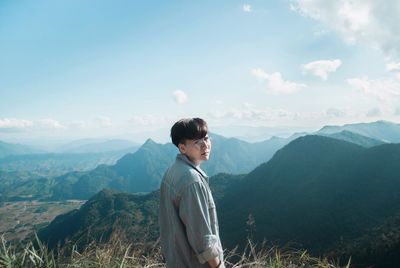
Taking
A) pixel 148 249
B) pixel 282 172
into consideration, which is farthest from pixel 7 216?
→ pixel 148 249

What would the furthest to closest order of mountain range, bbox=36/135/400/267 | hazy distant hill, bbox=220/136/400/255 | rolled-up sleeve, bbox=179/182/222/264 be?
hazy distant hill, bbox=220/136/400/255
mountain range, bbox=36/135/400/267
rolled-up sleeve, bbox=179/182/222/264

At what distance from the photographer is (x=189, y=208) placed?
2.44m

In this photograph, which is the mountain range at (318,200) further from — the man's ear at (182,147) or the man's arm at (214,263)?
the man's ear at (182,147)

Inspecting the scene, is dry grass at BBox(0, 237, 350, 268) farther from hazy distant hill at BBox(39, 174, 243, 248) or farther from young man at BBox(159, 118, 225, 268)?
hazy distant hill at BBox(39, 174, 243, 248)

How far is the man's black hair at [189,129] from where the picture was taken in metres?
2.67

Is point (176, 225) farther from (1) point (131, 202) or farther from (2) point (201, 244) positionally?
(1) point (131, 202)

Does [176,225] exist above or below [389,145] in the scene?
above

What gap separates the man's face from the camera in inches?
107

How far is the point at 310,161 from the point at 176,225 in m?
124

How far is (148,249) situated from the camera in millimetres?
4488

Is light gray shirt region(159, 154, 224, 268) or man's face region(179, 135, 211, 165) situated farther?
man's face region(179, 135, 211, 165)

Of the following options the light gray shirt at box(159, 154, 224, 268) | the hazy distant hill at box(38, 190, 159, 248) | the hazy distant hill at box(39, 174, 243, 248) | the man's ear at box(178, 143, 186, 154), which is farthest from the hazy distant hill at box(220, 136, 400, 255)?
the man's ear at box(178, 143, 186, 154)

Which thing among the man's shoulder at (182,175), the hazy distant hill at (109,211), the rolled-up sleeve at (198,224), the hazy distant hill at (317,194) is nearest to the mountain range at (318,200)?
the hazy distant hill at (317,194)

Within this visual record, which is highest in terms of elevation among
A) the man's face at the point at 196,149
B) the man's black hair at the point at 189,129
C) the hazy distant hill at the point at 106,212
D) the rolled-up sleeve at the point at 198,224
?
the man's black hair at the point at 189,129
